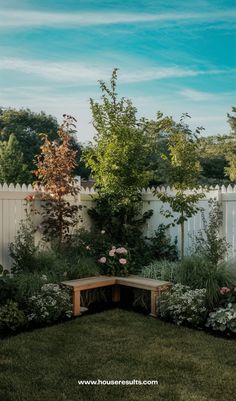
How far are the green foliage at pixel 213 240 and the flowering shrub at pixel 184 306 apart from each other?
78 cm

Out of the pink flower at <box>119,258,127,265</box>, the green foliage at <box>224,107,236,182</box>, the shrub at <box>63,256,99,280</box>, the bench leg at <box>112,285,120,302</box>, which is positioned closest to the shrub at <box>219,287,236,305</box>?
the pink flower at <box>119,258,127,265</box>

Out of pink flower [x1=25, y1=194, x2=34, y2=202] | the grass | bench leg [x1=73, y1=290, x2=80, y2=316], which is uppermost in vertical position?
pink flower [x1=25, y1=194, x2=34, y2=202]

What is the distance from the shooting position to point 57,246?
263 inches

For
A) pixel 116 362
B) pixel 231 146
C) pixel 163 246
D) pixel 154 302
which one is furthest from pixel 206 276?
pixel 231 146

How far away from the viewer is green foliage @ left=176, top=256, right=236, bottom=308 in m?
5.11

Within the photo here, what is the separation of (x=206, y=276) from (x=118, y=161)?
8.36ft

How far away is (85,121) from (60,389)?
17.7ft

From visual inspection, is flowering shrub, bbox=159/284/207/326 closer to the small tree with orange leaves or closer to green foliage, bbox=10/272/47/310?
green foliage, bbox=10/272/47/310

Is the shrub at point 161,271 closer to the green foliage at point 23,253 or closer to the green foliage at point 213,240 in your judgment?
the green foliage at point 213,240

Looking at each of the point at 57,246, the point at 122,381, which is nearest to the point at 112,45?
the point at 57,246

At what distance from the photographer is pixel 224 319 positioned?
180 inches

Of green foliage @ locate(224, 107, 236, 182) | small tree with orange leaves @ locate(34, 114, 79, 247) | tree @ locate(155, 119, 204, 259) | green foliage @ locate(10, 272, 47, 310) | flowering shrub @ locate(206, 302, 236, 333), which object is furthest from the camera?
green foliage @ locate(224, 107, 236, 182)

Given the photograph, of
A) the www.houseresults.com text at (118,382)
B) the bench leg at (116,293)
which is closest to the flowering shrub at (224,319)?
the www.houseresults.com text at (118,382)

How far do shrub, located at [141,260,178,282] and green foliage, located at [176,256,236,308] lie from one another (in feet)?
0.57
